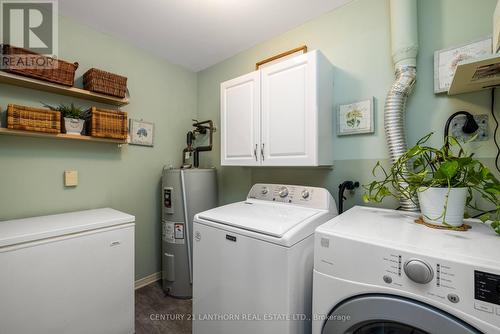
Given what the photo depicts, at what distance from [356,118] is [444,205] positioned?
2.69 feet

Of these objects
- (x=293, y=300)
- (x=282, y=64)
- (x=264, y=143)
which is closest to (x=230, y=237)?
Result: (x=293, y=300)

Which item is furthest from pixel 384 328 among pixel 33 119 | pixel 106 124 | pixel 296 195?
pixel 33 119

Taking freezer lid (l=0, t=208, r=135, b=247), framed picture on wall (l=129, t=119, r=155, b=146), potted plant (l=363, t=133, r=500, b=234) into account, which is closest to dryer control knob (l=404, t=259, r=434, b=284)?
potted plant (l=363, t=133, r=500, b=234)

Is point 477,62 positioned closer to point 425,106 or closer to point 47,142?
point 425,106

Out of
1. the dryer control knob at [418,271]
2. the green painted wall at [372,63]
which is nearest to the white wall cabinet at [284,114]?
the green painted wall at [372,63]

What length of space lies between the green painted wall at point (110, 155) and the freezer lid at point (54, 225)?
0.19 m

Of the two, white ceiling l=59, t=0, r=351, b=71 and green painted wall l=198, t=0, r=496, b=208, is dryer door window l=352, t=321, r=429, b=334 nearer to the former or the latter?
green painted wall l=198, t=0, r=496, b=208

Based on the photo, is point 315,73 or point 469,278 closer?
point 469,278

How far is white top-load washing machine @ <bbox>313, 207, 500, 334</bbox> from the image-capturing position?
0.65 meters

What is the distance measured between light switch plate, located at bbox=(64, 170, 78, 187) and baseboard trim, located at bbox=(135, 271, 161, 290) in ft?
3.73

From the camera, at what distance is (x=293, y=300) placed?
104cm

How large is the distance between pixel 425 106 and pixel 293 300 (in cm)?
138

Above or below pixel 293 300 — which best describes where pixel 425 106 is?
above

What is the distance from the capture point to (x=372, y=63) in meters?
1.56
